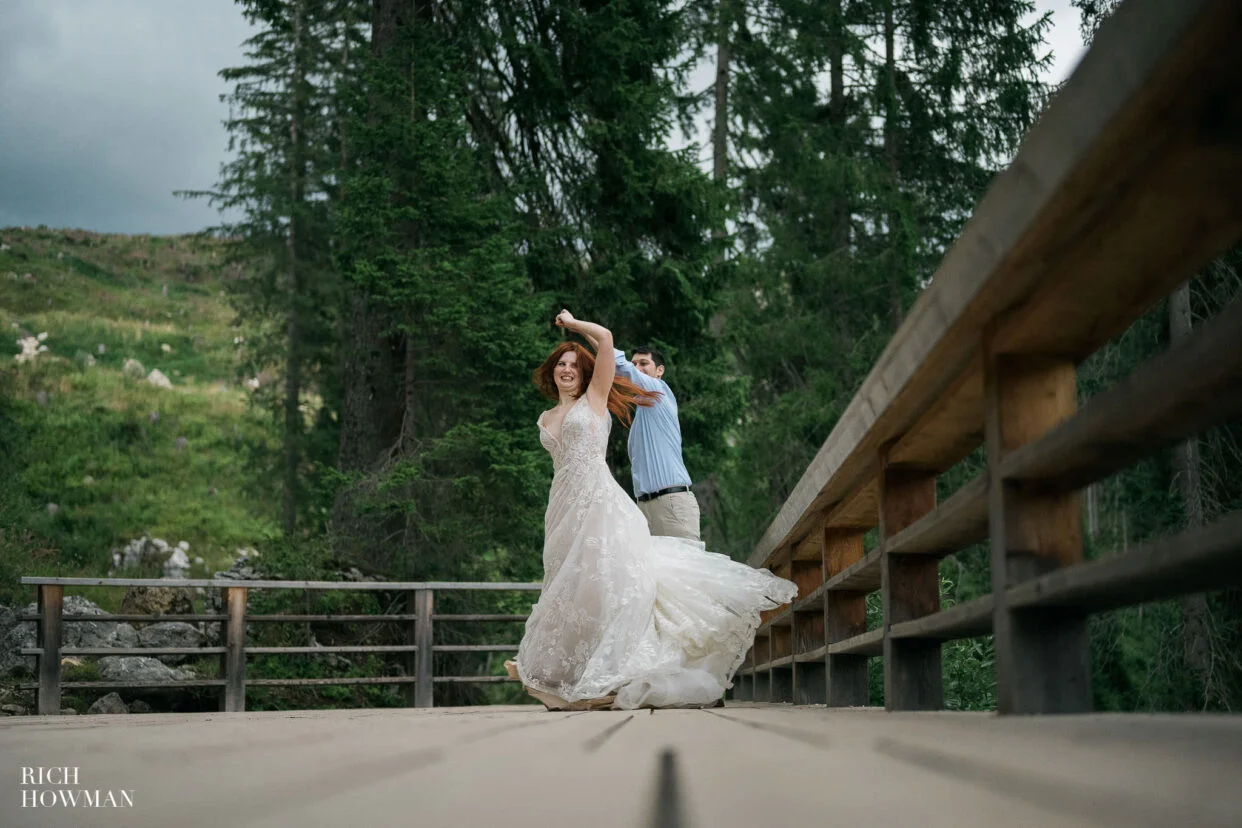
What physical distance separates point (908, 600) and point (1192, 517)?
11.5m

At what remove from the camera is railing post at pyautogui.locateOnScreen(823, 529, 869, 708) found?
15.2 ft

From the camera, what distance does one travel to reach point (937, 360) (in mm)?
2572

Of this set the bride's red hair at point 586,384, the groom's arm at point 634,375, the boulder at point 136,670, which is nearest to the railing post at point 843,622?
the bride's red hair at point 586,384

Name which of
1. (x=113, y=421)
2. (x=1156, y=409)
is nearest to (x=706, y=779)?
(x=1156, y=409)

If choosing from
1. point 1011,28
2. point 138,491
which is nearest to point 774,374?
point 1011,28

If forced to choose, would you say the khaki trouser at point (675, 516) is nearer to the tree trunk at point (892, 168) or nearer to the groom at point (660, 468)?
the groom at point (660, 468)

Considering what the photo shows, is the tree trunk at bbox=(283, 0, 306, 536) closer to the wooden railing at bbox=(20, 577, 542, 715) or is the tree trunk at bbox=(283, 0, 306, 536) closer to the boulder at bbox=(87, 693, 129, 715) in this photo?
the boulder at bbox=(87, 693, 129, 715)

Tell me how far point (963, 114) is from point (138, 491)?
63.8 ft

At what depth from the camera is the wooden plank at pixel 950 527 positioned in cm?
250

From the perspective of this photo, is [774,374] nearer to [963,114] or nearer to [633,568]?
[963,114]

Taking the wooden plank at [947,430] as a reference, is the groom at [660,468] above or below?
above

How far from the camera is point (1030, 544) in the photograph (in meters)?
2.27

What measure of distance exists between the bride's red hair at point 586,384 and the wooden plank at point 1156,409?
496 centimetres

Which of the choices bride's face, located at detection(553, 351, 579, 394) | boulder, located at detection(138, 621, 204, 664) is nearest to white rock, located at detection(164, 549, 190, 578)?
boulder, located at detection(138, 621, 204, 664)
